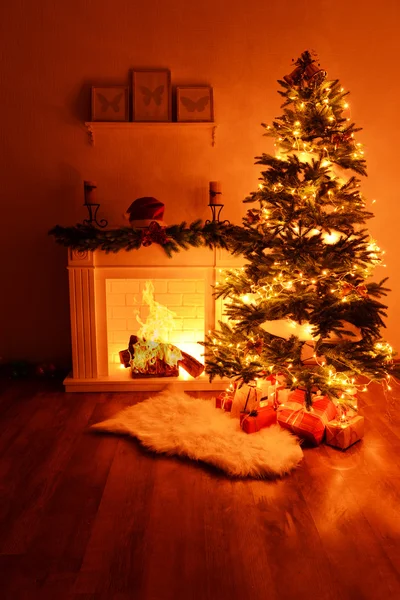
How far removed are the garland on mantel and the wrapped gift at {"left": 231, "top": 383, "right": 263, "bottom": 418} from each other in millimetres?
880

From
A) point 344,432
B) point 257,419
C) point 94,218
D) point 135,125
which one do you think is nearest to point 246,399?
point 257,419

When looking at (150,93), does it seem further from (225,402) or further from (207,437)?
(207,437)

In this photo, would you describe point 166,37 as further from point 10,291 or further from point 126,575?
point 126,575

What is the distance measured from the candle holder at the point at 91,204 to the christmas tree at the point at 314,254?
1.15 m

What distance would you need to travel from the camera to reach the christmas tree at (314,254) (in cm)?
224

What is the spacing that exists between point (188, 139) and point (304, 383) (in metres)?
1.95

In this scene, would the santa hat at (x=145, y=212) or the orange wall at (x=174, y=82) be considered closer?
the santa hat at (x=145, y=212)

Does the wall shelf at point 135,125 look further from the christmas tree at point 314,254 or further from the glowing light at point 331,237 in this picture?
the glowing light at point 331,237

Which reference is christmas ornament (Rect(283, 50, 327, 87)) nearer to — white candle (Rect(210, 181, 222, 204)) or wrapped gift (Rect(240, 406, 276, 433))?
white candle (Rect(210, 181, 222, 204))

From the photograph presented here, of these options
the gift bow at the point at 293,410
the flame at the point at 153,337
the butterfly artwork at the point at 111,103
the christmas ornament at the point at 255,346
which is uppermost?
the butterfly artwork at the point at 111,103

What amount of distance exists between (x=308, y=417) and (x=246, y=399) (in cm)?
35

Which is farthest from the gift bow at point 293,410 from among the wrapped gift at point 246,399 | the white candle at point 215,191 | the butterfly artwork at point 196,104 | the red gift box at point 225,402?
the butterfly artwork at point 196,104

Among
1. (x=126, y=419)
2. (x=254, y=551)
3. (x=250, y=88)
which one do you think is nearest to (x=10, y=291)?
(x=126, y=419)

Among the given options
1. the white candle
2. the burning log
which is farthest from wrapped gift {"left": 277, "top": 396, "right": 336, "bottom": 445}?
the white candle
